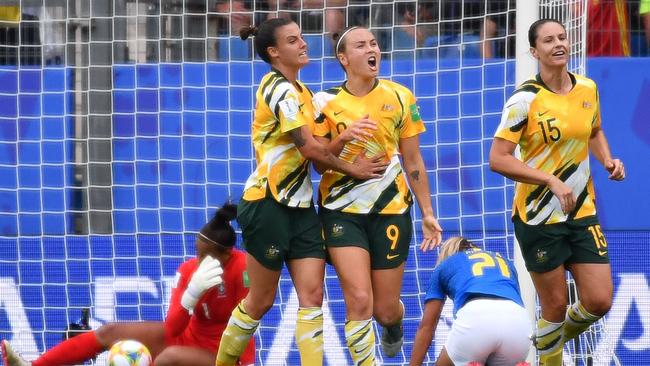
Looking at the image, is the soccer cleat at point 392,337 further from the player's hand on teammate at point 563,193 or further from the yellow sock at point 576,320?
the player's hand on teammate at point 563,193

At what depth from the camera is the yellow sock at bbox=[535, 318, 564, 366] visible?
7.61 m

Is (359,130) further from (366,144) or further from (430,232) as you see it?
(430,232)

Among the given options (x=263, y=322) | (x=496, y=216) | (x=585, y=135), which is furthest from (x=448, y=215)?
(x=585, y=135)

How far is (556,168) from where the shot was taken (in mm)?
7445

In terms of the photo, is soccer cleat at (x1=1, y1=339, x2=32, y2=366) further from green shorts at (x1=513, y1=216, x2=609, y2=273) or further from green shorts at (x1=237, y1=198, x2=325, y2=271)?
green shorts at (x1=513, y1=216, x2=609, y2=273)

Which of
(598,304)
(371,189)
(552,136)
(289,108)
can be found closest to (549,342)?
(598,304)

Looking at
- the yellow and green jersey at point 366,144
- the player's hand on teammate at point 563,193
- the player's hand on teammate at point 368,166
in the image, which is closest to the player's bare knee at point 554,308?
the player's hand on teammate at point 563,193

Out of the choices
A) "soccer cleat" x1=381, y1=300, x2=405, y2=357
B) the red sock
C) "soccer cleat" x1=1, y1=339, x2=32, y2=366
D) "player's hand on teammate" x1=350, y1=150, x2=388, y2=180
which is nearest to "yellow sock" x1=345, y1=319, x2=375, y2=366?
"soccer cleat" x1=381, y1=300, x2=405, y2=357

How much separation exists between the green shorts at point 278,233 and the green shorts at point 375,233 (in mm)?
89

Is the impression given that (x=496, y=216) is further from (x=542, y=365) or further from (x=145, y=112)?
(x=145, y=112)

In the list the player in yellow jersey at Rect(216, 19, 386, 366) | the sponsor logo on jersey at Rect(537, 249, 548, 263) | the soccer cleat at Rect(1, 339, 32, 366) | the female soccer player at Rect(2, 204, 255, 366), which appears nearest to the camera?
the player in yellow jersey at Rect(216, 19, 386, 366)

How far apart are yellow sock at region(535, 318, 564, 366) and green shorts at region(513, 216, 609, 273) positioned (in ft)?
1.14

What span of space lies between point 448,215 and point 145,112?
90.3 inches

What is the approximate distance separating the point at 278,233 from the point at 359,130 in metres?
0.70
